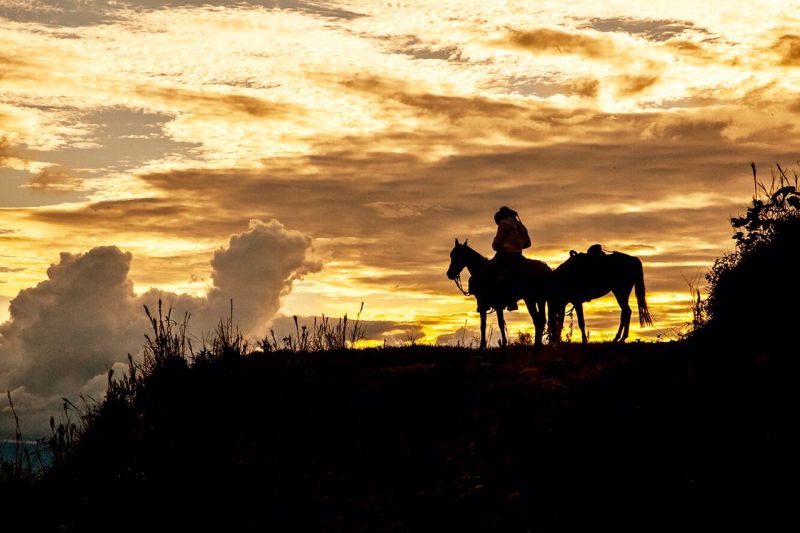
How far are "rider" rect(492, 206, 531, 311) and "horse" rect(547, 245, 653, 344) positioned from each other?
113cm

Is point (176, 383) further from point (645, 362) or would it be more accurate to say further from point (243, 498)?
point (645, 362)

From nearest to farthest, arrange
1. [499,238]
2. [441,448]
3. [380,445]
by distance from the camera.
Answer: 1. [441,448]
2. [380,445]
3. [499,238]

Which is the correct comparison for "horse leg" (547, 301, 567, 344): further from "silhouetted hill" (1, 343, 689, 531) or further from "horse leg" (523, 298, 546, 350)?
"silhouetted hill" (1, 343, 689, 531)

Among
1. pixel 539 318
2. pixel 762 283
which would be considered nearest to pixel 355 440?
pixel 762 283

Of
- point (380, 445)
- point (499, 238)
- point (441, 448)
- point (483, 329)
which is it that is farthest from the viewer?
point (499, 238)

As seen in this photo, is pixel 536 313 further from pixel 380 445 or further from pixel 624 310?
pixel 380 445

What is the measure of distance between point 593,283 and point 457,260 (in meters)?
3.46

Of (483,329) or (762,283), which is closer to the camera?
(762,283)

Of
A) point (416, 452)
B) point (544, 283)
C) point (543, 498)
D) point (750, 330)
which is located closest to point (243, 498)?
point (416, 452)

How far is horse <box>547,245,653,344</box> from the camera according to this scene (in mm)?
23219

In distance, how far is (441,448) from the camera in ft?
41.7

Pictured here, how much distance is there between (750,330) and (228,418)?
25.9 feet

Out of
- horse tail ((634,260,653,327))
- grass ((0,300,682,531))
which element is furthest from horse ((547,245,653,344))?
grass ((0,300,682,531))

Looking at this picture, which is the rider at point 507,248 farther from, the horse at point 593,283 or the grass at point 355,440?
the grass at point 355,440
